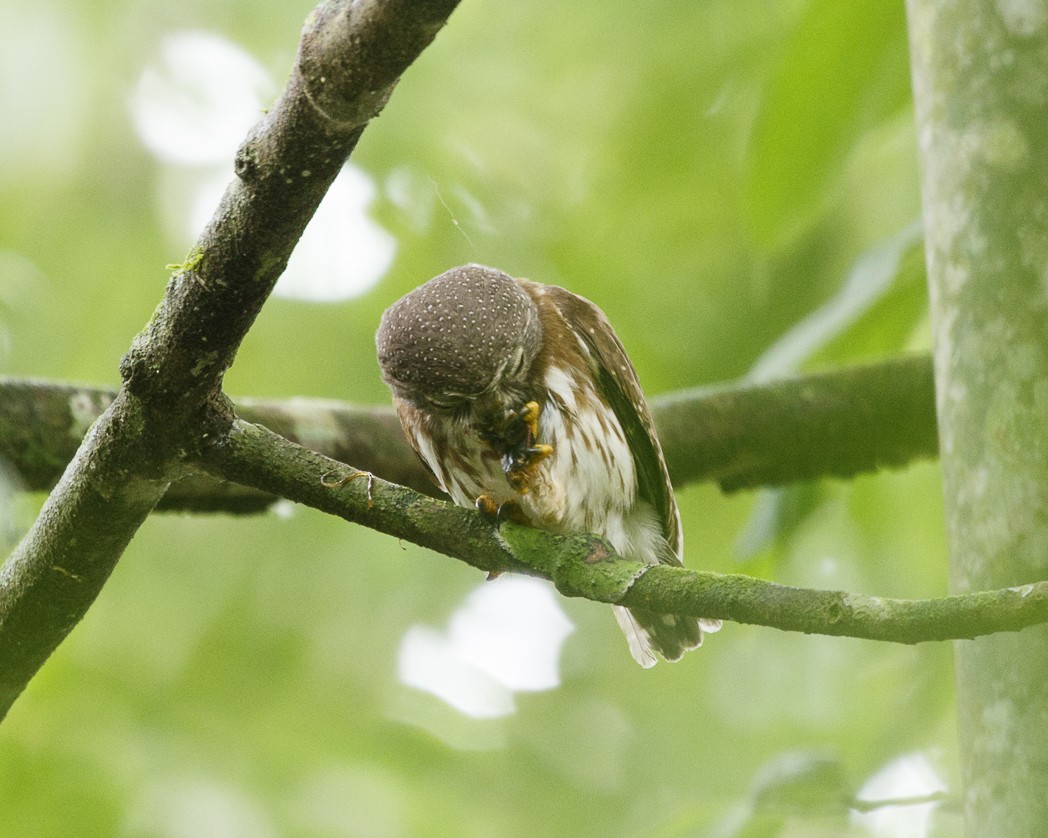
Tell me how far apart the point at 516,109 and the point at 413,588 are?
2.78 meters

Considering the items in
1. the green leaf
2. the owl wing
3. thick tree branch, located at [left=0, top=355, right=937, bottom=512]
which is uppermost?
the green leaf

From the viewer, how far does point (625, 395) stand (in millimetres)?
3963

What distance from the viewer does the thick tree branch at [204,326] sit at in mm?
1896

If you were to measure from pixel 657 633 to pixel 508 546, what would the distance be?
1.69m

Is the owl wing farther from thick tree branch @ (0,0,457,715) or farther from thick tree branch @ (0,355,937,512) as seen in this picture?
thick tree branch @ (0,0,457,715)

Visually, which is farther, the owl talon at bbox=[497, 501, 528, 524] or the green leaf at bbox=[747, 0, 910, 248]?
the green leaf at bbox=[747, 0, 910, 248]

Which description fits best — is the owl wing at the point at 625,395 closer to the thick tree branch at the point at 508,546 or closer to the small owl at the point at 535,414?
the small owl at the point at 535,414

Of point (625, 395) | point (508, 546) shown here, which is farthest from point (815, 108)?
point (508, 546)

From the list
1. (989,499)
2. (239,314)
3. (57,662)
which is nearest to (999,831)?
(989,499)

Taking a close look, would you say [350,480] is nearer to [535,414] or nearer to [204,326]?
[204,326]

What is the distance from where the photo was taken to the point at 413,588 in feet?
22.6

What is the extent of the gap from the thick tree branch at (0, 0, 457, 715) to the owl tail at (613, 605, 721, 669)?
6.15 ft

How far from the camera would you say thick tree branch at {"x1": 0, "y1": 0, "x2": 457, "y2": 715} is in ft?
6.22

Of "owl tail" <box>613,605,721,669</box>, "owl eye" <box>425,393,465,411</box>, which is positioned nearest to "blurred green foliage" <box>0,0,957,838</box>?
"owl tail" <box>613,605,721,669</box>
